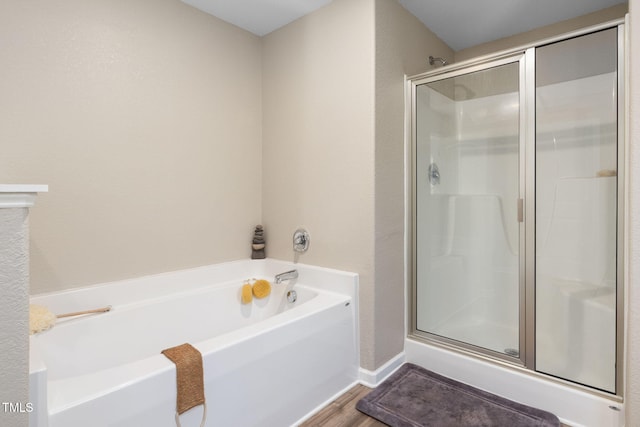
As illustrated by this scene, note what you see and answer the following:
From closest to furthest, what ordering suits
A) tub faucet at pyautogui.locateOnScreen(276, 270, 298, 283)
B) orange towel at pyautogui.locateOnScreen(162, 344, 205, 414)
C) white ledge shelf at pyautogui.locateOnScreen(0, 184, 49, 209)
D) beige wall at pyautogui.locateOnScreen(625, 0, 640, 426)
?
white ledge shelf at pyautogui.locateOnScreen(0, 184, 49, 209) → orange towel at pyautogui.locateOnScreen(162, 344, 205, 414) → beige wall at pyautogui.locateOnScreen(625, 0, 640, 426) → tub faucet at pyautogui.locateOnScreen(276, 270, 298, 283)

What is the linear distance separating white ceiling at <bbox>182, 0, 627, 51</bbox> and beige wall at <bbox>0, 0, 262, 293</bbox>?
164 millimetres

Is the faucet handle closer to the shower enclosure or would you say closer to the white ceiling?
the shower enclosure

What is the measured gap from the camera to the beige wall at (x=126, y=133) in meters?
1.65

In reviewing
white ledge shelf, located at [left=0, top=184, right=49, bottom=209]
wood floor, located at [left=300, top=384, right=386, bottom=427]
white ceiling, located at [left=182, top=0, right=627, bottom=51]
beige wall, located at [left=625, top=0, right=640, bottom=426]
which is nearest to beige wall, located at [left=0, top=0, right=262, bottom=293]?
white ceiling, located at [left=182, top=0, right=627, bottom=51]

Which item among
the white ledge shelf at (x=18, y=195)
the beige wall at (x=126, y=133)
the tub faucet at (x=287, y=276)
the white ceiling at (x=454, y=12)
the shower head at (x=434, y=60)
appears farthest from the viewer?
the shower head at (x=434, y=60)

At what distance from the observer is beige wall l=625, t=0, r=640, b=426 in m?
1.38

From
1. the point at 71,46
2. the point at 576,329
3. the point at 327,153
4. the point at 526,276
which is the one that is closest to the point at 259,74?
the point at 327,153

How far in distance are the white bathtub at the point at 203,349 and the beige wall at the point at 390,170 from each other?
204 mm

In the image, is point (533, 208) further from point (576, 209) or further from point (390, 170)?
point (390, 170)

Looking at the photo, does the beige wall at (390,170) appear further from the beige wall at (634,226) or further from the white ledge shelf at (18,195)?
the white ledge shelf at (18,195)

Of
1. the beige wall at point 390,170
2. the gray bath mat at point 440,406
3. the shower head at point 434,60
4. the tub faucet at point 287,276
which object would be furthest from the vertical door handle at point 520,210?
the tub faucet at point 287,276

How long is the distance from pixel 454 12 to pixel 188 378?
108 inches

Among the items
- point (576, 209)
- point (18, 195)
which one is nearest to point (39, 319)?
point (18, 195)

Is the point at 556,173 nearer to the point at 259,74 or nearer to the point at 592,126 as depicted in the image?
the point at 592,126
